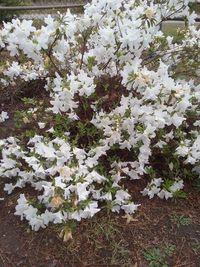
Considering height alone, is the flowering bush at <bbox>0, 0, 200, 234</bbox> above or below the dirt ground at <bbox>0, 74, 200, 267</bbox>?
above

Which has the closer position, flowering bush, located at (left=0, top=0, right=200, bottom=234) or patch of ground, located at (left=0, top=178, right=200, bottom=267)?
patch of ground, located at (left=0, top=178, right=200, bottom=267)

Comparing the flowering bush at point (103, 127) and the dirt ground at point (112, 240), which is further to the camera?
the flowering bush at point (103, 127)

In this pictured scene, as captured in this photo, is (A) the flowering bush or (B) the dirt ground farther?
(A) the flowering bush

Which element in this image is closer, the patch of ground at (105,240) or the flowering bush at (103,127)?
the patch of ground at (105,240)

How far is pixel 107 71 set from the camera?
4203mm

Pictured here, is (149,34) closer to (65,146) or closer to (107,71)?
(107,71)

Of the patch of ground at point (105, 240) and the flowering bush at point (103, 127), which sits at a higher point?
the flowering bush at point (103, 127)

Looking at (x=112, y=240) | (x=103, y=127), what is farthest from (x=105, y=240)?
(x=103, y=127)

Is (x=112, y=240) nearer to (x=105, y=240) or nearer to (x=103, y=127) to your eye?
(x=105, y=240)

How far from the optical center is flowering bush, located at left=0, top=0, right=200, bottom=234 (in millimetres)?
3354

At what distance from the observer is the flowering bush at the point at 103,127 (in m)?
3.35

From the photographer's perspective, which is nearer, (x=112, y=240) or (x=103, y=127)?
(x=112, y=240)

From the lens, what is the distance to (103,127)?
12.0 ft

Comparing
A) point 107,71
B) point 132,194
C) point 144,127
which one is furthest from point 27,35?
point 132,194
